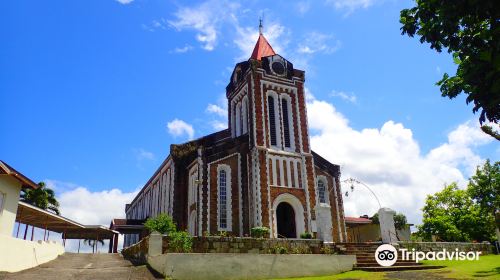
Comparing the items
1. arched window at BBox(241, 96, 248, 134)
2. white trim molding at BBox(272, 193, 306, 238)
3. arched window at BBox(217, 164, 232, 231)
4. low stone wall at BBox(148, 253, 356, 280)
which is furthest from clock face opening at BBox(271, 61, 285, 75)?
low stone wall at BBox(148, 253, 356, 280)

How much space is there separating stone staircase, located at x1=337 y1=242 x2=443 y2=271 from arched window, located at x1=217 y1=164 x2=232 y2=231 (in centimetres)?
978

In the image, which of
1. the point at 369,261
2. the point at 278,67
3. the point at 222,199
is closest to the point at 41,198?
the point at 222,199

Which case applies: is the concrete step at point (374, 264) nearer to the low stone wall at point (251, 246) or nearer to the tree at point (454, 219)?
the low stone wall at point (251, 246)

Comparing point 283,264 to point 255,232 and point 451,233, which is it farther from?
point 451,233

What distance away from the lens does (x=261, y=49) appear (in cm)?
3428

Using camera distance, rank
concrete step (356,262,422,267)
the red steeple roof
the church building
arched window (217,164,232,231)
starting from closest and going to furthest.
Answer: concrete step (356,262,422,267) < arched window (217,164,232,231) < the church building < the red steeple roof

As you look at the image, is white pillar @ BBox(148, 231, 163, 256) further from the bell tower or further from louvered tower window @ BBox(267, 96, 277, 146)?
louvered tower window @ BBox(267, 96, 277, 146)

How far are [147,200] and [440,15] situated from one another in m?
41.6

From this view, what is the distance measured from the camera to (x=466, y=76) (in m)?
6.27

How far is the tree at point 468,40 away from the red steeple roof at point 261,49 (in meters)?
26.1

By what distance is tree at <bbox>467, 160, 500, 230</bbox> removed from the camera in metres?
35.3

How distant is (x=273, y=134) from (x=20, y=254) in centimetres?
1862

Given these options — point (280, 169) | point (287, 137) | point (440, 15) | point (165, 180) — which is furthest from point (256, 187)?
point (440, 15)

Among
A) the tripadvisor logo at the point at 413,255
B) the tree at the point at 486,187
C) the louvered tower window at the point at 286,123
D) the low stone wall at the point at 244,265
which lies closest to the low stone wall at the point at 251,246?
the low stone wall at the point at 244,265
